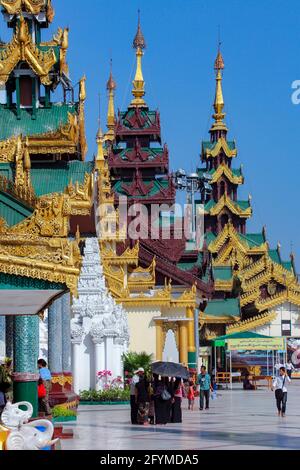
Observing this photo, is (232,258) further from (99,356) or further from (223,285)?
(99,356)

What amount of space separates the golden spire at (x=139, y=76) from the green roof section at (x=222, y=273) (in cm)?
1531

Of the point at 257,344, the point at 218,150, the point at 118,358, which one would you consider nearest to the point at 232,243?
the point at 218,150

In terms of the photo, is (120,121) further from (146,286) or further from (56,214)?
(56,214)

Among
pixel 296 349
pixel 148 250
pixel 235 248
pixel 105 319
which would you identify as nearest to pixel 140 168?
pixel 148 250

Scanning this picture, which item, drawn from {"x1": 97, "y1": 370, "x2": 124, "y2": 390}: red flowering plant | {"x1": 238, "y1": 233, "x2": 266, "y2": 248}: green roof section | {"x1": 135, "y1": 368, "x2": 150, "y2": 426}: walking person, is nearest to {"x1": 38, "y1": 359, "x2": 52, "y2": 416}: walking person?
{"x1": 135, "y1": 368, "x2": 150, "y2": 426}: walking person

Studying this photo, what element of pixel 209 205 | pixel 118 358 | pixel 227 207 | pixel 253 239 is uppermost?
Result: pixel 209 205

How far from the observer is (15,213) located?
18.3 metres

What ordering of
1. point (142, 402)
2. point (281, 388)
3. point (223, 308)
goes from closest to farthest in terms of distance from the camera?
point (142, 402) → point (281, 388) → point (223, 308)

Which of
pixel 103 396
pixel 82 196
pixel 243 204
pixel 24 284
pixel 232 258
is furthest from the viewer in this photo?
pixel 243 204

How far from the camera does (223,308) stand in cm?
7338

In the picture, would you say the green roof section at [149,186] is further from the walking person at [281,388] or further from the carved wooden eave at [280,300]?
the walking person at [281,388]

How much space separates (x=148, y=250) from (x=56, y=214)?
37000 millimetres

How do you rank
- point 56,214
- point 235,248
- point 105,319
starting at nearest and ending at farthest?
point 56,214
point 105,319
point 235,248

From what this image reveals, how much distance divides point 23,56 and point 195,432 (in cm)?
1330
